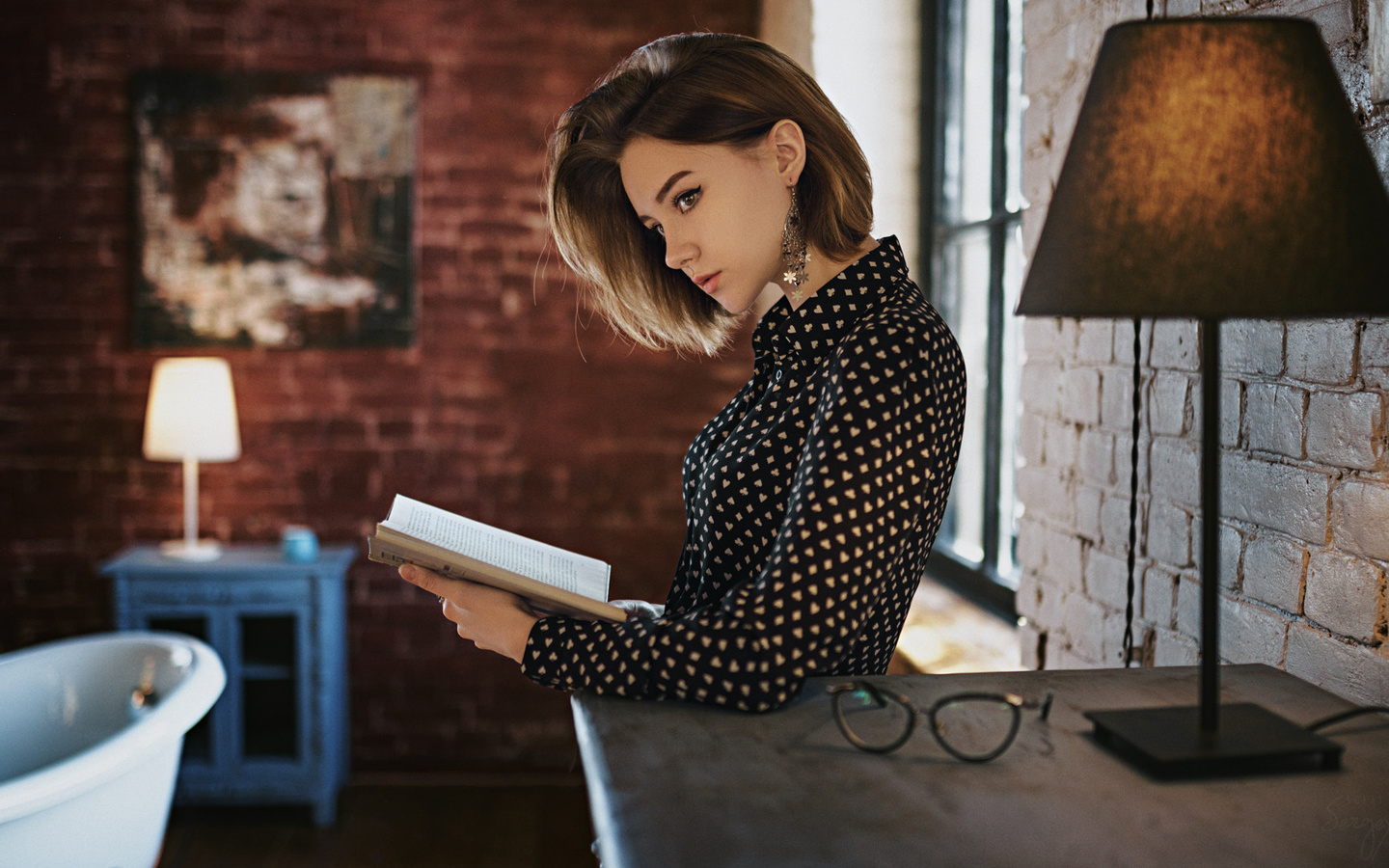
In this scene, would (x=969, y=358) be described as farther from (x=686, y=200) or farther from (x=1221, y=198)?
(x=1221, y=198)

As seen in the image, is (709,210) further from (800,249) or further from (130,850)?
(130,850)

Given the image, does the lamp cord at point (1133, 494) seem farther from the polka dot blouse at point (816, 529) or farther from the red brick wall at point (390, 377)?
the red brick wall at point (390, 377)

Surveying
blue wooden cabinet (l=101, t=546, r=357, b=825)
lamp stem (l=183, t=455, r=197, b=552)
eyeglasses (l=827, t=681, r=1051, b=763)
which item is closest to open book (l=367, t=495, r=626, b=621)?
eyeglasses (l=827, t=681, r=1051, b=763)

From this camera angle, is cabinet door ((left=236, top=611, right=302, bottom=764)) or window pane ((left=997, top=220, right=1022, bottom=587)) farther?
cabinet door ((left=236, top=611, right=302, bottom=764))

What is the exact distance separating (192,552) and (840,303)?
9.32 ft

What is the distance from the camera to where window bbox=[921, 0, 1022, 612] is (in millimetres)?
2414

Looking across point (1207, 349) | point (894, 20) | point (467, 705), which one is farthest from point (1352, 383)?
point (467, 705)

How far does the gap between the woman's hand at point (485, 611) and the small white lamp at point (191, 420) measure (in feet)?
7.96

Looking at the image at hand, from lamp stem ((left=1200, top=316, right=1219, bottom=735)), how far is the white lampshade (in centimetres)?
307

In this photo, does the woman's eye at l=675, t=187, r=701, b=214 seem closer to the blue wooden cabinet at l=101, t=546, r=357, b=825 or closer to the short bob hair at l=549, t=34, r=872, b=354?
the short bob hair at l=549, t=34, r=872, b=354

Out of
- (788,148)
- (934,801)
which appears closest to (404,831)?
(788,148)

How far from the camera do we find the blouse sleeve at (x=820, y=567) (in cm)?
88

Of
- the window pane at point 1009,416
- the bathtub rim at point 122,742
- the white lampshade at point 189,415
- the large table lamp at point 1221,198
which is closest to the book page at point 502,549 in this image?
the large table lamp at point 1221,198

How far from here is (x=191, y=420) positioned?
3.17 m
